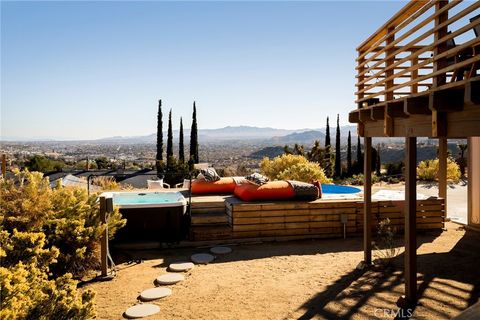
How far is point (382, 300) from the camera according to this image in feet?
16.5

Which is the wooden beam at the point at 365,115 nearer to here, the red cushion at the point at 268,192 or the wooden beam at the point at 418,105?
the wooden beam at the point at 418,105

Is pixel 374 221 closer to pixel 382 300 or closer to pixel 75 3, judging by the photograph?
pixel 382 300

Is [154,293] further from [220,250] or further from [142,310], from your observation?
[220,250]

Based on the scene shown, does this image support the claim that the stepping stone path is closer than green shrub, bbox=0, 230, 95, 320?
No

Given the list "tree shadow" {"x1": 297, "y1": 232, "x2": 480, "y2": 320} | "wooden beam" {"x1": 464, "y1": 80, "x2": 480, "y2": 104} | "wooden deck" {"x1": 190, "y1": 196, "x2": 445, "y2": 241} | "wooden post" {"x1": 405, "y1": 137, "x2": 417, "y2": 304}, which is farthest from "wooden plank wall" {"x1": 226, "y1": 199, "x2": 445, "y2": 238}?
"wooden beam" {"x1": 464, "y1": 80, "x2": 480, "y2": 104}

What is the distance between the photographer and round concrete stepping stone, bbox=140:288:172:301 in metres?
5.23

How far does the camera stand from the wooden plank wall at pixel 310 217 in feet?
27.4

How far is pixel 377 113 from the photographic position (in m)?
5.65

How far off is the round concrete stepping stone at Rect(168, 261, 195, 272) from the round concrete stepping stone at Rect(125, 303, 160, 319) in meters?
1.39

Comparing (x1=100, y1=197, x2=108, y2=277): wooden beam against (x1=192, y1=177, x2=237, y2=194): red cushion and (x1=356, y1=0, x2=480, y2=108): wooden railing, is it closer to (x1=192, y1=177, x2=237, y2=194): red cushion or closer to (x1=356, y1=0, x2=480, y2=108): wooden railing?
(x1=192, y1=177, x2=237, y2=194): red cushion

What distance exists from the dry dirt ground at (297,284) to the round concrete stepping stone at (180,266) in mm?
141

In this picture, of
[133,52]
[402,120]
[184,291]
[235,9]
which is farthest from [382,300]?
[133,52]

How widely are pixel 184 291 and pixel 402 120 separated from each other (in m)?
3.92

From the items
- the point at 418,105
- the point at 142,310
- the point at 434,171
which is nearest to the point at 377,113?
the point at 418,105
